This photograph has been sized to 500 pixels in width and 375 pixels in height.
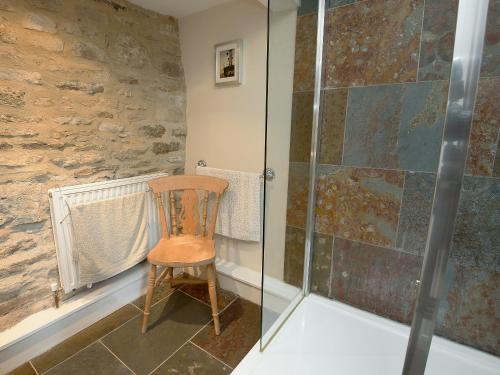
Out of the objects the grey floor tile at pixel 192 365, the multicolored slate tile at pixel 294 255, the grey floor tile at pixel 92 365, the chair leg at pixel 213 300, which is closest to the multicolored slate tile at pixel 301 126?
the multicolored slate tile at pixel 294 255

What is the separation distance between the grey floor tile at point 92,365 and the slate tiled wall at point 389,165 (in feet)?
3.34

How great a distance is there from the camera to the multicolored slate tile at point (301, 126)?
4.71ft

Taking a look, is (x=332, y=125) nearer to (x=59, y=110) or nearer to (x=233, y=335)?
(x=233, y=335)

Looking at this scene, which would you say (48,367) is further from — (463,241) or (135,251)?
(463,241)

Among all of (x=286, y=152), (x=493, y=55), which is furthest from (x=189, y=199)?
(x=493, y=55)

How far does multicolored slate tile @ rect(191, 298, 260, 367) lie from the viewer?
143 cm

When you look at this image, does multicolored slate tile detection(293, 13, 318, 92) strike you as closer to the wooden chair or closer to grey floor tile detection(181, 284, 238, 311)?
the wooden chair

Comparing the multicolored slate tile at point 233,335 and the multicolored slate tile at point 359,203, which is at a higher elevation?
the multicolored slate tile at point 359,203

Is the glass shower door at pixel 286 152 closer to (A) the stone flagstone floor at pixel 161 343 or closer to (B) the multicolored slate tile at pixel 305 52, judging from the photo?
(B) the multicolored slate tile at pixel 305 52

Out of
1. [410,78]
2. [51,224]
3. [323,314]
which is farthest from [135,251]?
[410,78]

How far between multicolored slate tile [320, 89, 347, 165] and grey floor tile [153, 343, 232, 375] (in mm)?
1239

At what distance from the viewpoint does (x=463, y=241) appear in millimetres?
1180

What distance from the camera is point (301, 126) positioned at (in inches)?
57.2

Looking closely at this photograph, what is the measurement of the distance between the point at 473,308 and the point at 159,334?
164cm
